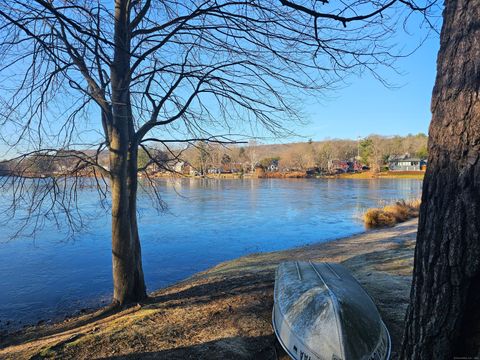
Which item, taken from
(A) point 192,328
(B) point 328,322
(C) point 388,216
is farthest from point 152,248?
(C) point 388,216

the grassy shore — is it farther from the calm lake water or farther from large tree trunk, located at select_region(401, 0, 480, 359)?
the calm lake water

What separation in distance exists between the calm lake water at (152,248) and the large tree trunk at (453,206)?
597cm

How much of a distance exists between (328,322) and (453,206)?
202 cm

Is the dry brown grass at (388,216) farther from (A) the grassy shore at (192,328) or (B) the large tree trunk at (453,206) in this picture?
(B) the large tree trunk at (453,206)

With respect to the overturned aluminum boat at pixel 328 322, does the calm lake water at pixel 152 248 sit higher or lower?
lower

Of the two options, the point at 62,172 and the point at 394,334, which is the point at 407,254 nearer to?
the point at 394,334

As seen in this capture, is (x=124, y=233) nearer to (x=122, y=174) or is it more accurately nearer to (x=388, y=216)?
(x=122, y=174)

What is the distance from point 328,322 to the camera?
3.39 meters

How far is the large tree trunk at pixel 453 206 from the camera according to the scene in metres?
1.74

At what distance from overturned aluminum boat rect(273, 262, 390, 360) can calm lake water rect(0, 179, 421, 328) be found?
4032 mm

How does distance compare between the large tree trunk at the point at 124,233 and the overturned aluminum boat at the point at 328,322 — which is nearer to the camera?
the overturned aluminum boat at the point at 328,322

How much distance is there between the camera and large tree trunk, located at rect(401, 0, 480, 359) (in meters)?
1.74

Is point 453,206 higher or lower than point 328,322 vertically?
higher

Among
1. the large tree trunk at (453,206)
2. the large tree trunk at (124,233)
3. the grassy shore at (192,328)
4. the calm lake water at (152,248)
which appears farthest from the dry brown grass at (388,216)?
the large tree trunk at (453,206)
